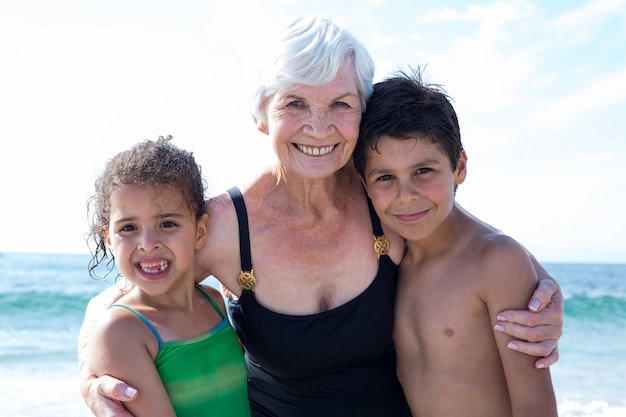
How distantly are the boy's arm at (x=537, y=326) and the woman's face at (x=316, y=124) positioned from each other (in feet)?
3.19

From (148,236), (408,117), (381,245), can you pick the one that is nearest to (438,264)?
(381,245)

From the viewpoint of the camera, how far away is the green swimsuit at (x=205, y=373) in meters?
2.62

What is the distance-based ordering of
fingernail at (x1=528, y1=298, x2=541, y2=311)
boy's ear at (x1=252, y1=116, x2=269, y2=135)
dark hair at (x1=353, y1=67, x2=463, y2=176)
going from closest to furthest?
fingernail at (x1=528, y1=298, x2=541, y2=311) < dark hair at (x1=353, y1=67, x2=463, y2=176) < boy's ear at (x1=252, y1=116, x2=269, y2=135)

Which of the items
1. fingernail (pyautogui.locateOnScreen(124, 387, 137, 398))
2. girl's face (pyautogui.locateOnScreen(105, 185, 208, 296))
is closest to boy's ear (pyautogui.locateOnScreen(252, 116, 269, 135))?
girl's face (pyautogui.locateOnScreen(105, 185, 208, 296))

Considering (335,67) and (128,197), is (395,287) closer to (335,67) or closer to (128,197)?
(335,67)

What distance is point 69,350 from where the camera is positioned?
1175 cm

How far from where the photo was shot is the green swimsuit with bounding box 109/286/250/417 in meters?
2.62

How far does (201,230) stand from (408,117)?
1.03 m

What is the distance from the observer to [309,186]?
3180mm

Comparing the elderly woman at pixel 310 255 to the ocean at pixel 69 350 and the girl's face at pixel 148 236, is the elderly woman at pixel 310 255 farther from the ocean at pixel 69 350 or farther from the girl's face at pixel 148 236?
the ocean at pixel 69 350

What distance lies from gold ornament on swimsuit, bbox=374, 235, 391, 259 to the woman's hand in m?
0.69

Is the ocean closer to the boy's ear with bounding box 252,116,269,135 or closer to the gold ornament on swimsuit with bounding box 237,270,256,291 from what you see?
the gold ornament on swimsuit with bounding box 237,270,256,291

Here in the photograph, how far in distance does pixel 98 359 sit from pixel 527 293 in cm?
164

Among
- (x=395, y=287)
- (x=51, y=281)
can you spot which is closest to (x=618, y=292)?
(x=51, y=281)
